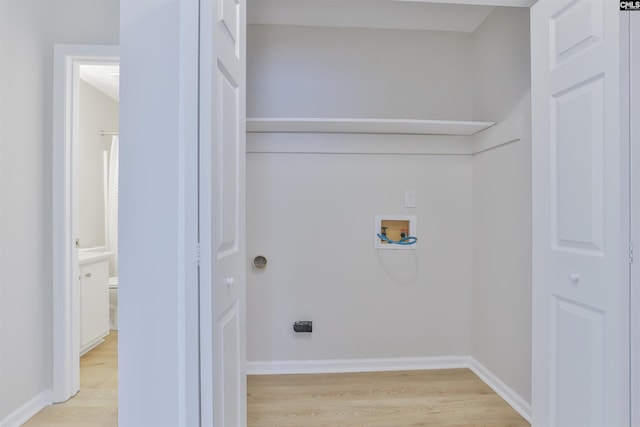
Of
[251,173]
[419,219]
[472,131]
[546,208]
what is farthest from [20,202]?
[472,131]

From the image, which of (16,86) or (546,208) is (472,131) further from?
(16,86)

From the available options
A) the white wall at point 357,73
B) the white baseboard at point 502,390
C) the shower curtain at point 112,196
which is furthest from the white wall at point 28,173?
the white baseboard at point 502,390

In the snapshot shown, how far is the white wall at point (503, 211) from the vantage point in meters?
1.97

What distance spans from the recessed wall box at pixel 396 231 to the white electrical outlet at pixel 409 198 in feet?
0.26

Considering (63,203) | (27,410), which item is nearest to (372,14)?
(63,203)

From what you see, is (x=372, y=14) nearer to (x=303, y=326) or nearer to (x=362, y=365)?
(x=303, y=326)

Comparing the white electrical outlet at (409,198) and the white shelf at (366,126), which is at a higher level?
the white shelf at (366,126)

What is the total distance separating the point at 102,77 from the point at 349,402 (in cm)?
345

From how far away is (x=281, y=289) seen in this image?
2.48 meters

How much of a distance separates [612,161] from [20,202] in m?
2.70

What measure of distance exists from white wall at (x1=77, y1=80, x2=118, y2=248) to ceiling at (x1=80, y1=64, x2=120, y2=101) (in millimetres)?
60

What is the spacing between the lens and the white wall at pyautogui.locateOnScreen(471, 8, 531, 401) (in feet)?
6.47

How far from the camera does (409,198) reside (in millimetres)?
2533

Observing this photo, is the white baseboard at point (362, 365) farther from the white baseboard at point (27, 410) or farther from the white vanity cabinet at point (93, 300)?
the white vanity cabinet at point (93, 300)
